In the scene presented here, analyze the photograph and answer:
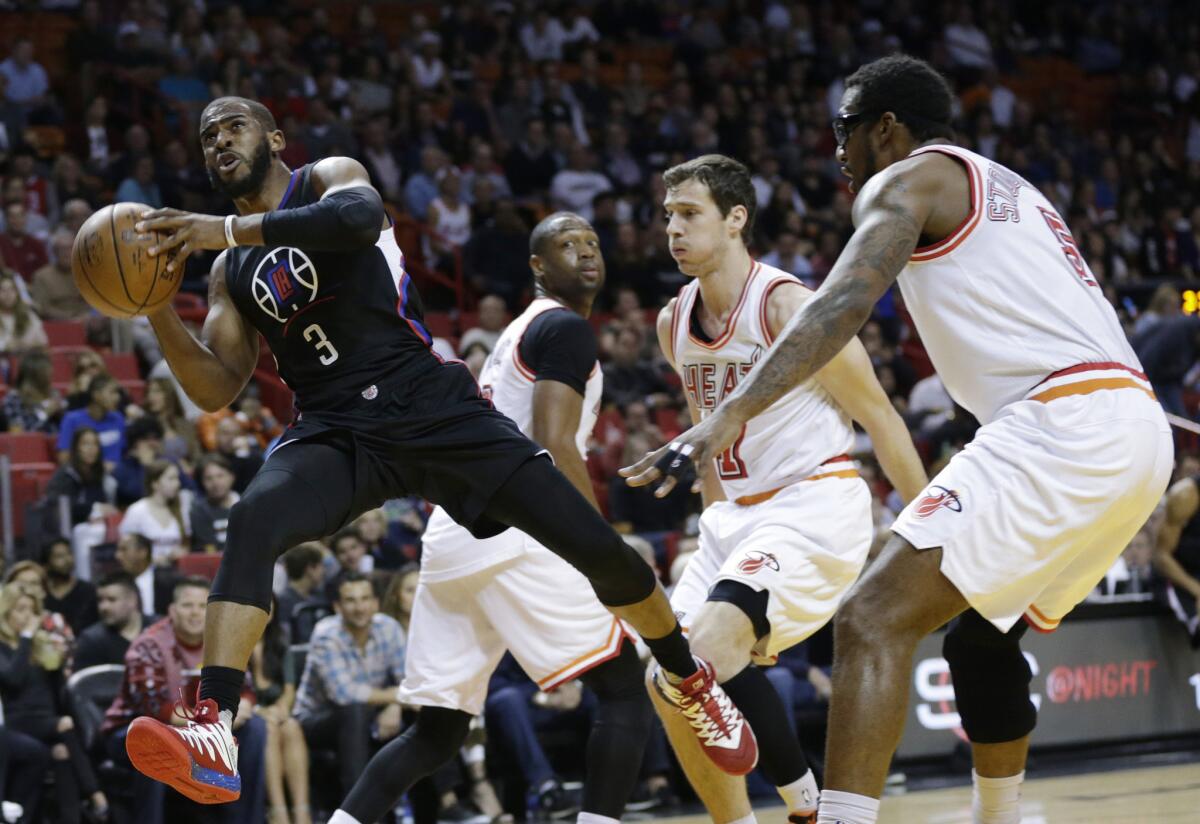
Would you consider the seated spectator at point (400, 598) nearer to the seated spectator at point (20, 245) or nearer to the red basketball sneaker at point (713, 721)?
the red basketball sneaker at point (713, 721)

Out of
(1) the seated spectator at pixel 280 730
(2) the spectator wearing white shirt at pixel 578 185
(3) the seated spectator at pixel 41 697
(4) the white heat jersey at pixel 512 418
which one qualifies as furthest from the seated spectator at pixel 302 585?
(2) the spectator wearing white shirt at pixel 578 185

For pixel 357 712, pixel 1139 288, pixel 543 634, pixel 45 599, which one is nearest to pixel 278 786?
pixel 357 712

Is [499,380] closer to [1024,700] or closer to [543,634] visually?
[543,634]

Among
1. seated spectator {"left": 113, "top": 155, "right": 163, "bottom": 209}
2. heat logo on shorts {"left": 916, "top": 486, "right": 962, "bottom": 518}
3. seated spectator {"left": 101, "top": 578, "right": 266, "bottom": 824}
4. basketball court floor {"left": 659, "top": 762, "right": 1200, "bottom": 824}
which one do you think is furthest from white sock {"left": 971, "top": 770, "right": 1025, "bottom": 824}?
seated spectator {"left": 113, "top": 155, "right": 163, "bottom": 209}

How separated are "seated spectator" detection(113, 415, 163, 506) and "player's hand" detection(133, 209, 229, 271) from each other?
6.36m

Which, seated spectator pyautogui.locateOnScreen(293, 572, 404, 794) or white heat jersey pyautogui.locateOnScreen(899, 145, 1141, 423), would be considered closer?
white heat jersey pyautogui.locateOnScreen(899, 145, 1141, 423)

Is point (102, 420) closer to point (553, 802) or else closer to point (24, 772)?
point (24, 772)

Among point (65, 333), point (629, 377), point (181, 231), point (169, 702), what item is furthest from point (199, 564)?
point (181, 231)

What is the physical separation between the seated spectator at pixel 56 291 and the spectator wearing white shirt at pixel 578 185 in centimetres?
522

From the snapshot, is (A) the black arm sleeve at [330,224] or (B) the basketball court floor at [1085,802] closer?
(A) the black arm sleeve at [330,224]

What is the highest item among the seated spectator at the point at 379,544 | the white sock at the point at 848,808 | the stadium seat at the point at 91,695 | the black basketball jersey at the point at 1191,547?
the white sock at the point at 848,808

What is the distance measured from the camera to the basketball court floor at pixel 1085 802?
7.84 m

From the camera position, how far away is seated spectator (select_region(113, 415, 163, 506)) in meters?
11.1

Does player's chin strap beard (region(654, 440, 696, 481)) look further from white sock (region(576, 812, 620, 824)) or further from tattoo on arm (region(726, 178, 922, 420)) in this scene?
white sock (region(576, 812, 620, 824))
